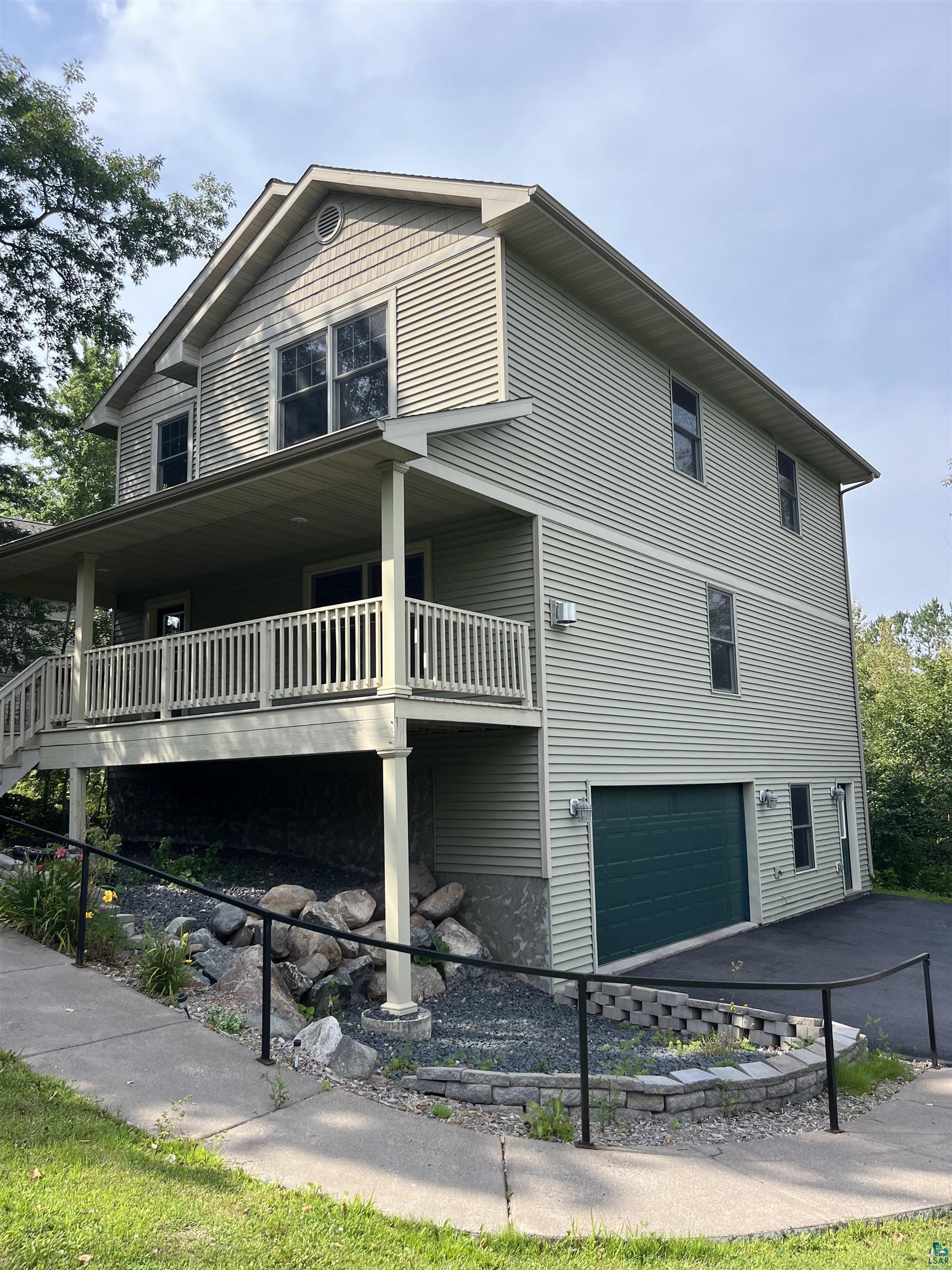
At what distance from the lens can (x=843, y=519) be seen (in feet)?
65.8

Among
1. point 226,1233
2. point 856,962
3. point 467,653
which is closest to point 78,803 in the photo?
point 467,653

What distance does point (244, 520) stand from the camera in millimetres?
10836

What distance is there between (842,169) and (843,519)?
6969mm

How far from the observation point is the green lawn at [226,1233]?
366 cm

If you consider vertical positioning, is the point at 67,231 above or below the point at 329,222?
above

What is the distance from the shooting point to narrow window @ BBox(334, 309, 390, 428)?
457 inches

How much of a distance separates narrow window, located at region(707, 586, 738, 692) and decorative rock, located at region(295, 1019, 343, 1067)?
30.5 ft

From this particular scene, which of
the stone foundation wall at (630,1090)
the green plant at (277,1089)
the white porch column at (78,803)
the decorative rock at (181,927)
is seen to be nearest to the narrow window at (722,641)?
the stone foundation wall at (630,1090)

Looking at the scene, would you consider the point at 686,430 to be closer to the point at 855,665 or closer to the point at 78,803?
the point at 855,665

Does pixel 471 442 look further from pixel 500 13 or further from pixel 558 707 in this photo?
pixel 500 13

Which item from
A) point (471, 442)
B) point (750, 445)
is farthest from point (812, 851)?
point (471, 442)

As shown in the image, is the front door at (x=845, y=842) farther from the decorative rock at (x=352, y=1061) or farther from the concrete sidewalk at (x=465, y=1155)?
the decorative rock at (x=352, y=1061)

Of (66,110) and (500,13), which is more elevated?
(66,110)

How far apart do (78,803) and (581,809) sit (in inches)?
242
